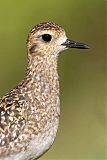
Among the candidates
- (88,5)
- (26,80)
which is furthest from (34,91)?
(88,5)

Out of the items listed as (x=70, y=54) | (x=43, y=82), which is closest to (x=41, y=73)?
(x=43, y=82)

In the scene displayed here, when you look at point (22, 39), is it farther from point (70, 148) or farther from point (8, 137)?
point (8, 137)

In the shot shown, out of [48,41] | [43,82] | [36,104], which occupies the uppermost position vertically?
[48,41]

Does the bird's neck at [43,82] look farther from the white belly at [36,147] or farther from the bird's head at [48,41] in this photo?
the white belly at [36,147]

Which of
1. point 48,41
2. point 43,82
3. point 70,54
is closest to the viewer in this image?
point 48,41

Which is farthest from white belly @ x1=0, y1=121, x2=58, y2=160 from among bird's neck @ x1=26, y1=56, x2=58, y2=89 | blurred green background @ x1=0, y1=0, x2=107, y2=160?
blurred green background @ x1=0, y1=0, x2=107, y2=160

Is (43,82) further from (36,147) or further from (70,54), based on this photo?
(70,54)
